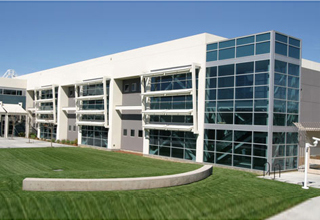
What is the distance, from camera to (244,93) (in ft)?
74.1

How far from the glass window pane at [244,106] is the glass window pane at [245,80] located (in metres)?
1.24

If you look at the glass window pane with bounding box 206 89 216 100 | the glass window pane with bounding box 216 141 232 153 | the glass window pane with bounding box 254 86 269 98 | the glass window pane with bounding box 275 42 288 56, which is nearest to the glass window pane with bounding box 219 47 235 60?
the glass window pane with bounding box 206 89 216 100

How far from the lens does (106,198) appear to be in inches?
446

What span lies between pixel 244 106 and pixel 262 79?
2.20 meters

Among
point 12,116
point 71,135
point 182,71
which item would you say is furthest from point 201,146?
point 12,116

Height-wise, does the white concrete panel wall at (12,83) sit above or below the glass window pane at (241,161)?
above

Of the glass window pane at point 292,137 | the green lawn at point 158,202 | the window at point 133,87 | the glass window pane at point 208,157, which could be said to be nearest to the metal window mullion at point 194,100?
the glass window pane at point 208,157

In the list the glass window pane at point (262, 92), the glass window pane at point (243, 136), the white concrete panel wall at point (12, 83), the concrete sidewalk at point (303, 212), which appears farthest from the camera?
the white concrete panel wall at point (12, 83)

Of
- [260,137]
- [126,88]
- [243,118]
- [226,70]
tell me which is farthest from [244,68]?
[126,88]

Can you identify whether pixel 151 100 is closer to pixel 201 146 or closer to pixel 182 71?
pixel 182 71

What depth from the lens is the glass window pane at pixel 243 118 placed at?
22.3 meters

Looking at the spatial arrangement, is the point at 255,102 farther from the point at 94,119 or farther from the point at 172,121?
the point at 94,119

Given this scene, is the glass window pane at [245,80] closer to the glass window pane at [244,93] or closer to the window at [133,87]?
the glass window pane at [244,93]

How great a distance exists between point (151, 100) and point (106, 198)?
19.5m
